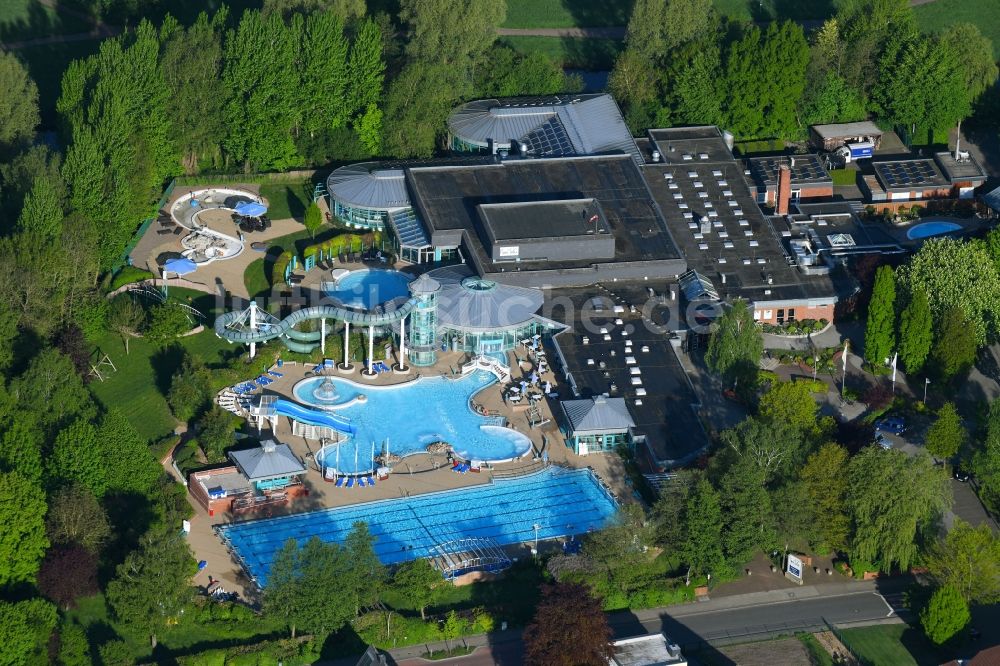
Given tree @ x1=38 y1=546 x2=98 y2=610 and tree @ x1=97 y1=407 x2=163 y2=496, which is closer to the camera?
tree @ x1=38 y1=546 x2=98 y2=610

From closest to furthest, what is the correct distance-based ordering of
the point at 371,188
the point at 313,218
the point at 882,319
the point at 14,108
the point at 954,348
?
1. the point at 954,348
2. the point at 882,319
3. the point at 313,218
4. the point at 371,188
5. the point at 14,108

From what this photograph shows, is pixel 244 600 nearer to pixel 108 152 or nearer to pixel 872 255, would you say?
pixel 108 152

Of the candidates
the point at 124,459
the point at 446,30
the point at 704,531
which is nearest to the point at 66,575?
the point at 124,459

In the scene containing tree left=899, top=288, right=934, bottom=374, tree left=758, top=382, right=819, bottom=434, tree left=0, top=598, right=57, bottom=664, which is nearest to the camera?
tree left=0, top=598, right=57, bottom=664

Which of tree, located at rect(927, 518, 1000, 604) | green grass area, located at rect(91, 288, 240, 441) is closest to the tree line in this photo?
green grass area, located at rect(91, 288, 240, 441)

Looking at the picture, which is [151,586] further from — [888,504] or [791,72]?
[791,72]

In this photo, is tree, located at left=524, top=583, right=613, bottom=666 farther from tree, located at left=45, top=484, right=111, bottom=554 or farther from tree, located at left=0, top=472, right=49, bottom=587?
tree, located at left=0, top=472, right=49, bottom=587

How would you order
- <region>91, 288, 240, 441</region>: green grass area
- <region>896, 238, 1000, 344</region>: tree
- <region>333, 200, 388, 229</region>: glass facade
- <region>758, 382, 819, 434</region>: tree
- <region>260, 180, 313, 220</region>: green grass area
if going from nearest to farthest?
1. <region>758, 382, 819, 434</region>: tree
2. <region>91, 288, 240, 441</region>: green grass area
3. <region>896, 238, 1000, 344</region>: tree
4. <region>333, 200, 388, 229</region>: glass facade
5. <region>260, 180, 313, 220</region>: green grass area
